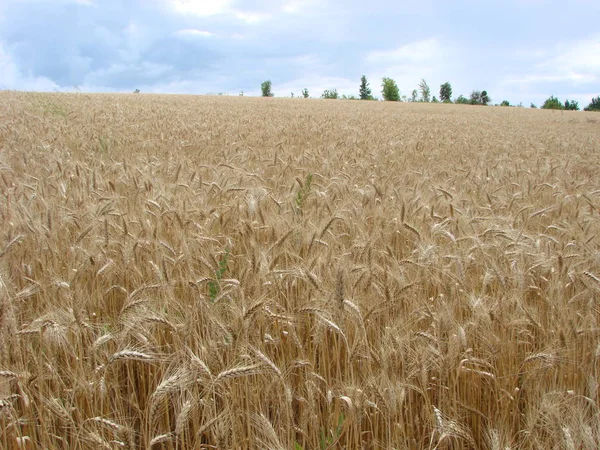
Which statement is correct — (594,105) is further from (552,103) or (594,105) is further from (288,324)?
(288,324)

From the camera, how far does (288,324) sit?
70.5 inches

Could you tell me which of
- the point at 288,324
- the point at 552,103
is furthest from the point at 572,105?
the point at 288,324

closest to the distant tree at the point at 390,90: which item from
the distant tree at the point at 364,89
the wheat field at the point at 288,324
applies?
the distant tree at the point at 364,89

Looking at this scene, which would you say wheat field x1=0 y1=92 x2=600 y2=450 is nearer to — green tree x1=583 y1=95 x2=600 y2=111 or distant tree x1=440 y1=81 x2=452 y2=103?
green tree x1=583 y1=95 x2=600 y2=111

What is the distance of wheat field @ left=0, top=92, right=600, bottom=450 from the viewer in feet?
4.69

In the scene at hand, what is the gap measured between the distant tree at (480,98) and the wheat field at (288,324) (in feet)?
292

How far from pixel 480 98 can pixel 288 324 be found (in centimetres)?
9259

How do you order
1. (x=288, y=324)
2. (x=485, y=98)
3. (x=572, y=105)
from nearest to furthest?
1. (x=288, y=324)
2. (x=572, y=105)
3. (x=485, y=98)

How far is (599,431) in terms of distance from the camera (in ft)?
4.08

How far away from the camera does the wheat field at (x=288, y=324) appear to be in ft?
4.69

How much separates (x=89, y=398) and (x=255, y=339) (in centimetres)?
59

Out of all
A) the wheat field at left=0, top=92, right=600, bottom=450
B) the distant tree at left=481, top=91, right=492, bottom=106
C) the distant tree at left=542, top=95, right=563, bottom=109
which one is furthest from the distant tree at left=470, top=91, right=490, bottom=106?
the wheat field at left=0, top=92, right=600, bottom=450

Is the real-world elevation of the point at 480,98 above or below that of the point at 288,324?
above

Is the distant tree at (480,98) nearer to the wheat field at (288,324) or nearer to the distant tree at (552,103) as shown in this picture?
the distant tree at (552,103)
